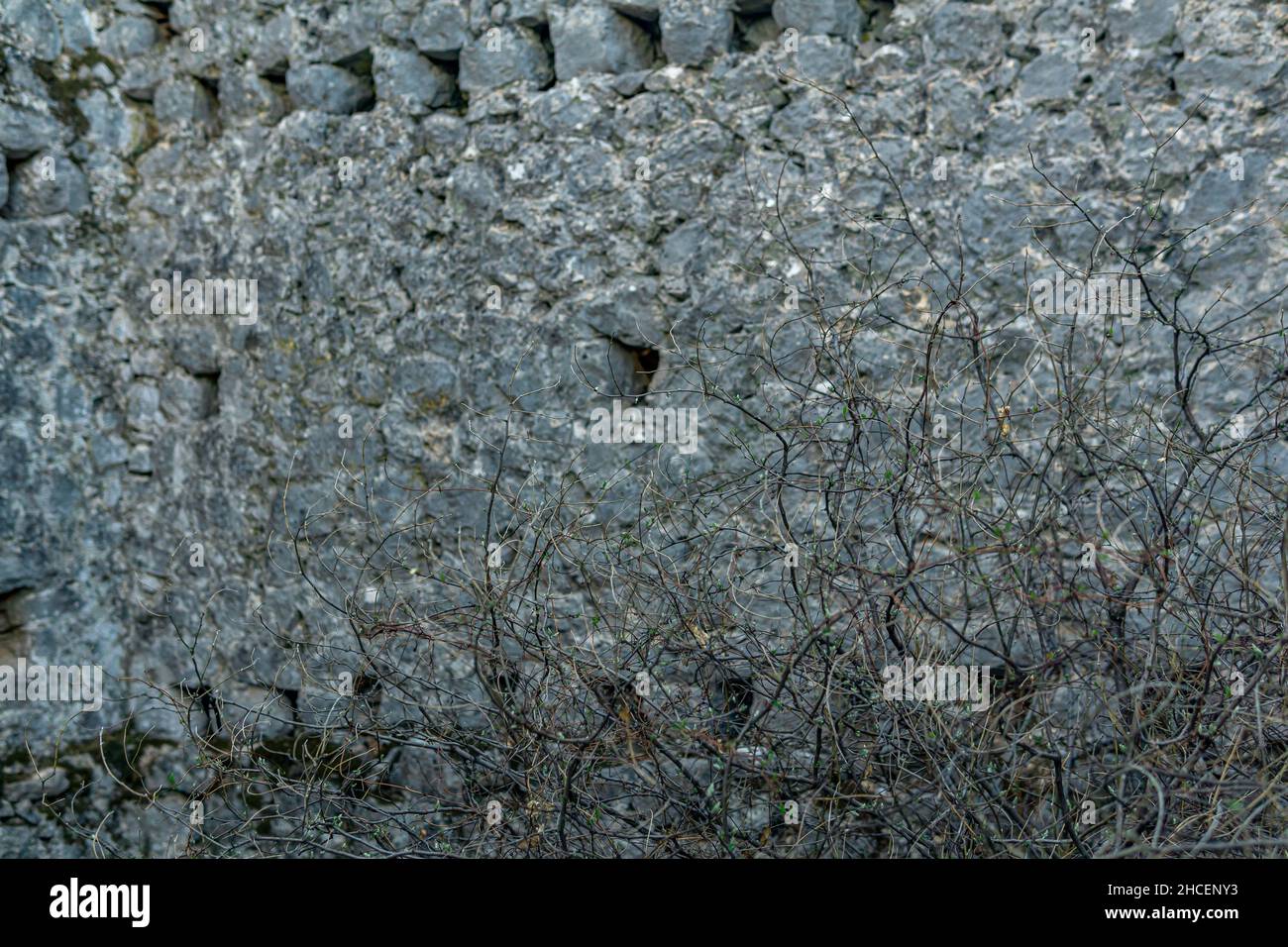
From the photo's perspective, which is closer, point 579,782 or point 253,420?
point 579,782

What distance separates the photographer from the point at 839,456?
9.34 ft

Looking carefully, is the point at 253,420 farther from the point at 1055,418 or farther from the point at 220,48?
the point at 1055,418

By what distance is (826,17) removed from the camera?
2.93m

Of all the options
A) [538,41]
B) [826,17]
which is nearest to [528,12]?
[538,41]

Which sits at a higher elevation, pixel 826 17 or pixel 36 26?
pixel 36 26

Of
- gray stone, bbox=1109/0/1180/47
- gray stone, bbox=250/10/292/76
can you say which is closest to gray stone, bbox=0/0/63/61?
gray stone, bbox=250/10/292/76

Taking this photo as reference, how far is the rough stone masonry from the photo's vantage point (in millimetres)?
2736

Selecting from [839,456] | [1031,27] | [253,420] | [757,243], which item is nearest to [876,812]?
[839,456]

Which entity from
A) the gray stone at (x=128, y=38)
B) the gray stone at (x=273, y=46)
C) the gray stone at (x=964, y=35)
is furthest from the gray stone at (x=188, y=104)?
the gray stone at (x=964, y=35)

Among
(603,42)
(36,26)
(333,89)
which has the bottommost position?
(603,42)

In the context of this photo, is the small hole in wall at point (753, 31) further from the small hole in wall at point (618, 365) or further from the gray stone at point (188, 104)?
the gray stone at point (188, 104)

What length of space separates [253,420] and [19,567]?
1.02m

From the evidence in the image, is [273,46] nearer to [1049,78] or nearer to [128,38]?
[128,38]

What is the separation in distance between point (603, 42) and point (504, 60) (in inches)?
13.6
